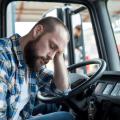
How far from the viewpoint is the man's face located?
182 centimetres

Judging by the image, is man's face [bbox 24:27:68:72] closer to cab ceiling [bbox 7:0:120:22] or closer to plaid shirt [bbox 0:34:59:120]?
plaid shirt [bbox 0:34:59:120]

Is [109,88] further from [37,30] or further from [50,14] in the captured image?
[50,14]

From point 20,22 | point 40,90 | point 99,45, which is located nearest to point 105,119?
point 40,90

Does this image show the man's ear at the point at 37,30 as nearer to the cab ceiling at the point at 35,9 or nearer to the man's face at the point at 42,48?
the man's face at the point at 42,48

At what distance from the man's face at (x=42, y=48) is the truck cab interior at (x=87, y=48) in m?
0.24

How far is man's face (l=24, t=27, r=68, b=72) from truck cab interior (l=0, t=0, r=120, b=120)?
24 centimetres

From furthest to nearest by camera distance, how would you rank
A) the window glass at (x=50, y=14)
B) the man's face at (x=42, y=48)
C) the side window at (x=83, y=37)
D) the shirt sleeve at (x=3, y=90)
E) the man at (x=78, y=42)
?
1. the man at (x=78, y=42)
2. the side window at (x=83, y=37)
3. the window glass at (x=50, y=14)
4. the man's face at (x=42, y=48)
5. the shirt sleeve at (x=3, y=90)

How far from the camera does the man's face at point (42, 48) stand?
182 cm

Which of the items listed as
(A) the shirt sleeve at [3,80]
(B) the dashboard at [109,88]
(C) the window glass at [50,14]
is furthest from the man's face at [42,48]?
(C) the window glass at [50,14]

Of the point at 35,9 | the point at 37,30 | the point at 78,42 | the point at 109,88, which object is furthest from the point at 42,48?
the point at 78,42

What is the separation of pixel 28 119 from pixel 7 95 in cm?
27

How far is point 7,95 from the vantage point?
1.79 metres

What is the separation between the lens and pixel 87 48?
361 cm

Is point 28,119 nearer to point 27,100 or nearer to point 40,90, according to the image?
point 27,100
